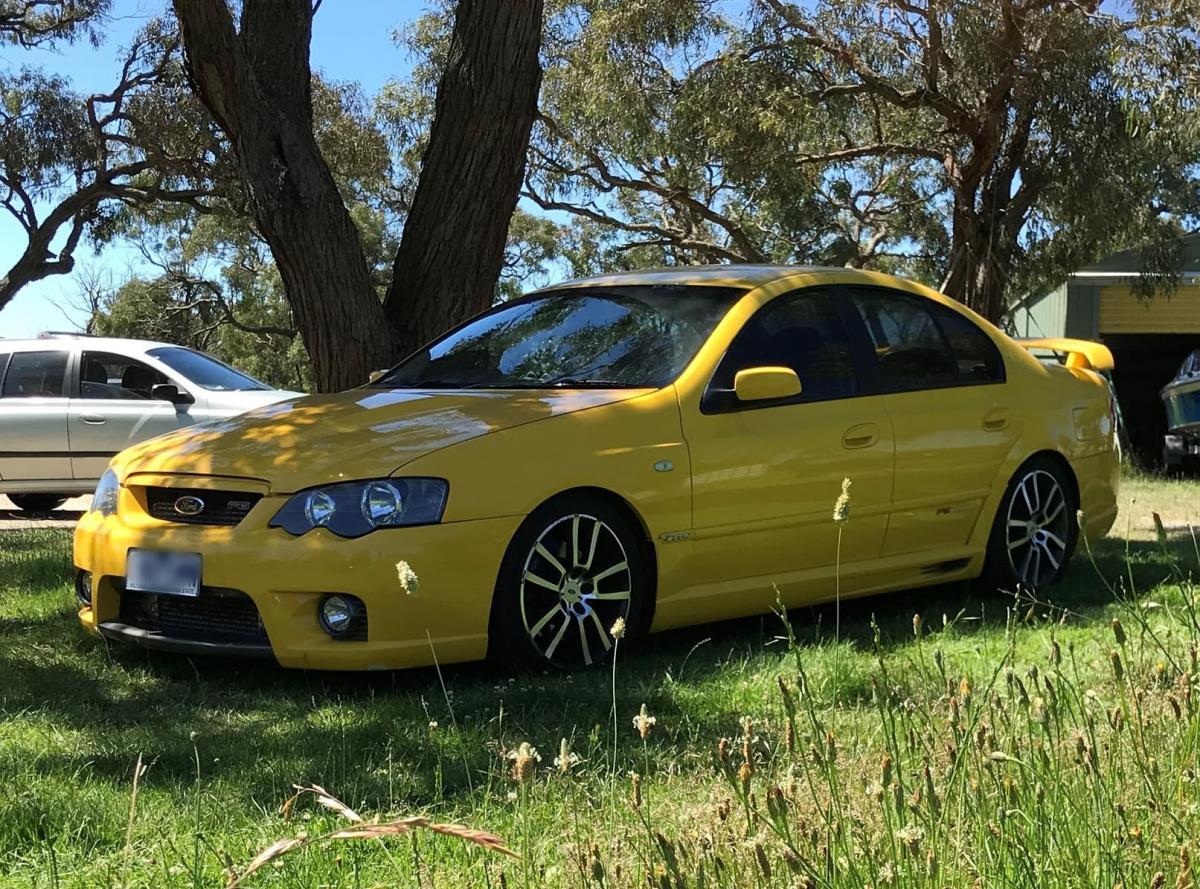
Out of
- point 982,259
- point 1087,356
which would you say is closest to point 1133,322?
point 982,259

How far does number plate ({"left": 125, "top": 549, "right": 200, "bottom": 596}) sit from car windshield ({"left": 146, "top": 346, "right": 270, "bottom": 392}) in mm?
6284

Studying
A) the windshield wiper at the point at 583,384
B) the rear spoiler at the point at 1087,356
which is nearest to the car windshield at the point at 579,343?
the windshield wiper at the point at 583,384

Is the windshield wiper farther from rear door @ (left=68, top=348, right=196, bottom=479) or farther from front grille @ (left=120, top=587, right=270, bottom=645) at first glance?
rear door @ (left=68, top=348, right=196, bottom=479)

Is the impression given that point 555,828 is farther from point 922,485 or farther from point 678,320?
point 922,485

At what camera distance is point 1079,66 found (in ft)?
45.5

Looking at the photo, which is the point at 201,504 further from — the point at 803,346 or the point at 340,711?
the point at 803,346

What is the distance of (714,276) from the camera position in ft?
17.7

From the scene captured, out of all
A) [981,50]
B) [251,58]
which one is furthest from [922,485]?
[981,50]

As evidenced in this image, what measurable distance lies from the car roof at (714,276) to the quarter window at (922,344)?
17 centimetres

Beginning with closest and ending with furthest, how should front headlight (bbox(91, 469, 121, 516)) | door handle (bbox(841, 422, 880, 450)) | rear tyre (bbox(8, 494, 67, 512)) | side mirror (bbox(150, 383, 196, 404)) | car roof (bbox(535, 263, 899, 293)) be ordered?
front headlight (bbox(91, 469, 121, 516))
door handle (bbox(841, 422, 880, 450))
car roof (bbox(535, 263, 899, 293))
side mirror (bbox(150, 383, 196, 404))
rear tyre (bbox(8, 494, 67, 512))

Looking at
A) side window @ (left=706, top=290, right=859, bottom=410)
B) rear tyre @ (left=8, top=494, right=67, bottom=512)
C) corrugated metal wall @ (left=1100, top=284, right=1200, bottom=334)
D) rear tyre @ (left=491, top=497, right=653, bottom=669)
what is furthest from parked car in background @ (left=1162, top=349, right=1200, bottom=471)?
rear tyre @ (left=8, top=494, right=67, bottom=512)

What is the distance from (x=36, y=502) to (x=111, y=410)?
2.10m

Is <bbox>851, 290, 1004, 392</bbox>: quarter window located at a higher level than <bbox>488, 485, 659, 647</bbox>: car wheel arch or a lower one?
higher

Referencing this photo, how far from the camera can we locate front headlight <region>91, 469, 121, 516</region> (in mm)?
4633
